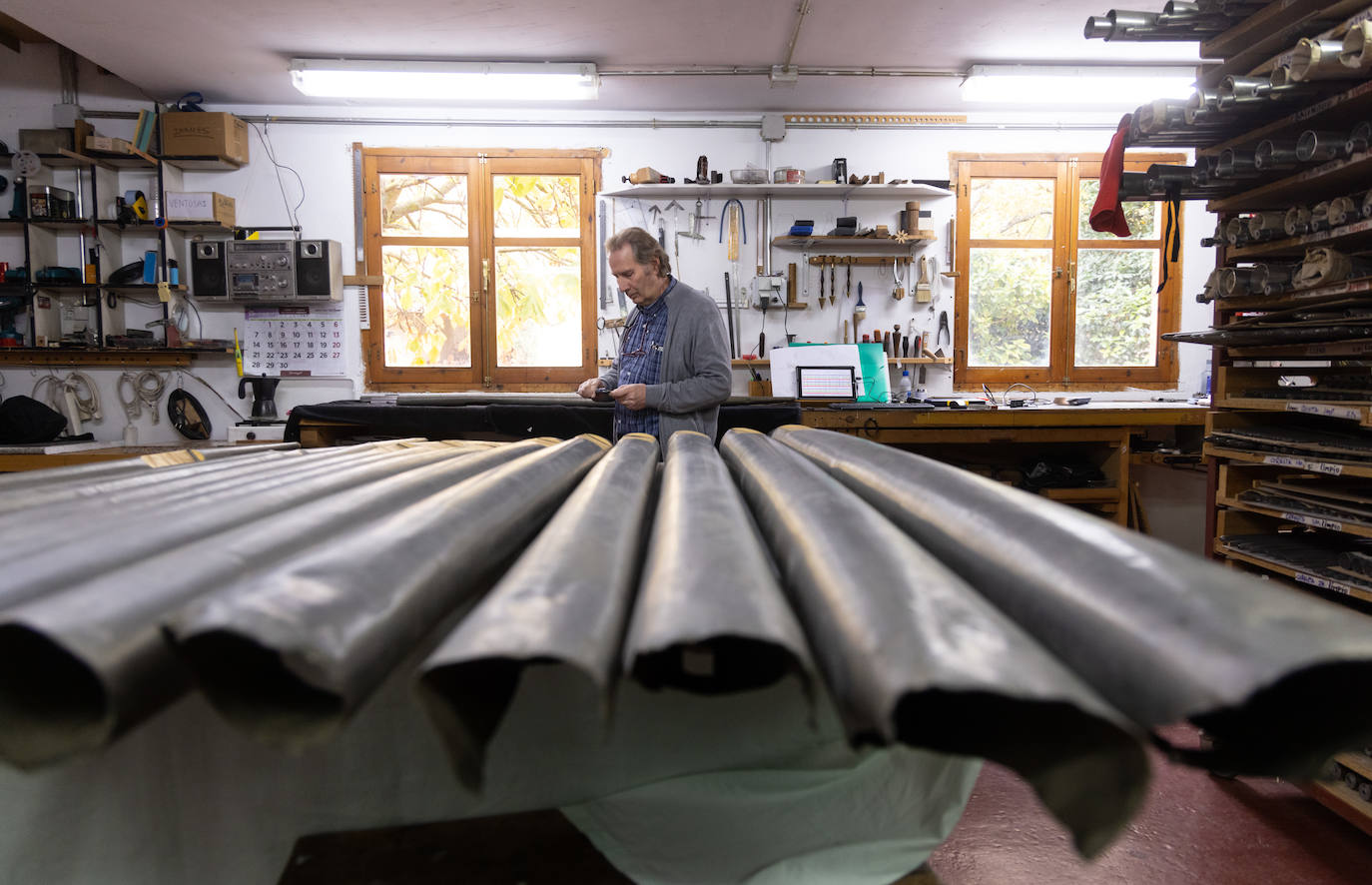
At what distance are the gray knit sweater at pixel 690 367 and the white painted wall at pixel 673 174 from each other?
8.32ft

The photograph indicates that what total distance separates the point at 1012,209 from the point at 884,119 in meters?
1.13

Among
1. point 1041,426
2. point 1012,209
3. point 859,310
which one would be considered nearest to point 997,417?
point 1041,426

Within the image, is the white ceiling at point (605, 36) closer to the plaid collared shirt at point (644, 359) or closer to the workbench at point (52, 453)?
the plaid collared shirt at point (644, 359)

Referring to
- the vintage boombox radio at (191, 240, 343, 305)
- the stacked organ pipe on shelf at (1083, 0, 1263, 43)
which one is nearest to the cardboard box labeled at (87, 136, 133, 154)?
the vintage boombox radio at (191, 240, 343, 305)

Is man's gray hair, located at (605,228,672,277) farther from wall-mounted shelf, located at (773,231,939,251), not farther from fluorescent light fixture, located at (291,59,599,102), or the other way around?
wall-mounted shelf, located at (773,231,939,251)

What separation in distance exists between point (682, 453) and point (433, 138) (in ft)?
15.6

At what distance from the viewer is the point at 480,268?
499 centimetres

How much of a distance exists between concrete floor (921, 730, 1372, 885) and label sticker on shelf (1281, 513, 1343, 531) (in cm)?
70

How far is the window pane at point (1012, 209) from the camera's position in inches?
197

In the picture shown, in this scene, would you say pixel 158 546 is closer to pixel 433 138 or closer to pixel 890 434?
pixel 890 434

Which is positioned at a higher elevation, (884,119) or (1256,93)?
(884,119)

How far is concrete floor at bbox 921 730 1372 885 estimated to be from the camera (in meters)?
1.37

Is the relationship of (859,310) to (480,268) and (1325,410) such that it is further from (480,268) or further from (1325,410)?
(1325,410)

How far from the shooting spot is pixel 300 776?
612 mm
